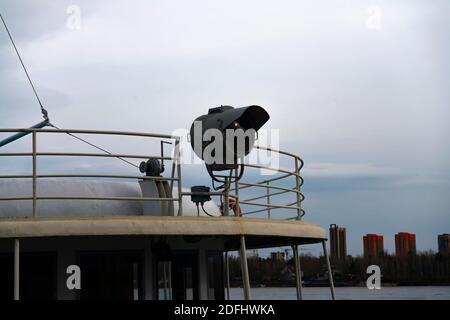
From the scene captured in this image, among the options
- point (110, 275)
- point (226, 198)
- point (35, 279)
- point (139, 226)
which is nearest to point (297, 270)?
point (226, 198)

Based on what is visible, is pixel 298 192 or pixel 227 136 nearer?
pixel 227 136

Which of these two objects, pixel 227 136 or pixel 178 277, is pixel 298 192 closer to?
pixel 227 136

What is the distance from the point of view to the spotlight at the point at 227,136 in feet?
35.3

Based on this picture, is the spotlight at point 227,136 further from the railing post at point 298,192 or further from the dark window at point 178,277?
the railing post at point 298,192

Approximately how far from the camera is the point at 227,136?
35.4 ft

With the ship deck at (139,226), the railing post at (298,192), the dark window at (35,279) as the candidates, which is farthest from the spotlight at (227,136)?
the dark window at (35,279)

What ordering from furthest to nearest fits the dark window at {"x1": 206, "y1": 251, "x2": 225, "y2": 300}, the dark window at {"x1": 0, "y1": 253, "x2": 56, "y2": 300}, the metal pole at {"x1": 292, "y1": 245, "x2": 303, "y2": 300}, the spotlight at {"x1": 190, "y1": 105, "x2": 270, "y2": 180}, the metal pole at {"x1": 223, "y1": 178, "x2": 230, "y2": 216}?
the metal pole at {"x1": 292, "y1": 245, "x2": 303, "y2": 300}, the dark window at {"x1": 206, "y1": 251, "x2": 225, "y2": 300}, the dark window at {"x1": 0, "y1": 253, "x2": 56, "y2": 300}, the metal pole at {"x1": 223, "y1": 178, "x2": 230, "y2": 216}, the spotlight at {"x1": 190, "y1": 105, "x2": 270, "y2": 180}

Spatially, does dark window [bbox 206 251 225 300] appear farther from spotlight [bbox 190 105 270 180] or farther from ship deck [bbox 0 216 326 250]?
spotlight [bbox 190 105 270 180]

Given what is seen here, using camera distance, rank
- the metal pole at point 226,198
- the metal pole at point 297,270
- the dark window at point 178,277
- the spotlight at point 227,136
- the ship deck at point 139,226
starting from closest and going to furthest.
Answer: the ship deck at point 139,226, the spotlight at point 227,136, the metal pole at point 226,198, the dark window at point 178,277, the metal pole at point 297,270

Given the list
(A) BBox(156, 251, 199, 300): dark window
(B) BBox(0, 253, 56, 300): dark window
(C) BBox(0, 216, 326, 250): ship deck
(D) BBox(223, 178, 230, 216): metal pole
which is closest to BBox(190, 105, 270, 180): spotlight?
(D) BBox(223, 178, 230, 216): metal pole

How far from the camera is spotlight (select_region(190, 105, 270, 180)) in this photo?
1077cm

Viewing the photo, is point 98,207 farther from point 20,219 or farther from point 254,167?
point 254,167
